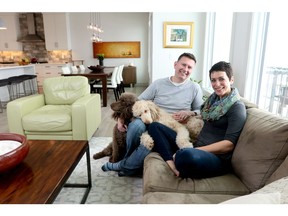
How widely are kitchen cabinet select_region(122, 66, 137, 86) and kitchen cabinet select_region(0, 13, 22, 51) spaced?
4032 millimetres

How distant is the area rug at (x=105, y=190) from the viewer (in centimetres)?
179

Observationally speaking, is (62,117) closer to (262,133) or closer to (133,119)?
(133,119)

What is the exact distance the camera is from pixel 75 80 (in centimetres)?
332

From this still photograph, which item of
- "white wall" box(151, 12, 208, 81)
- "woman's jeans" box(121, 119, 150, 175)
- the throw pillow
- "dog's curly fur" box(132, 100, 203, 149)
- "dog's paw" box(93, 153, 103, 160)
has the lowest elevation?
"dog's paw" box(93, 153, 103, 160)

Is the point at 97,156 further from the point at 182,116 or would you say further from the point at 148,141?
the point at 182,116

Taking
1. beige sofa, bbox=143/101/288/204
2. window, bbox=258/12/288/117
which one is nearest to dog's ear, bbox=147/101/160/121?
beige sofa, bbox=143/101/288/204

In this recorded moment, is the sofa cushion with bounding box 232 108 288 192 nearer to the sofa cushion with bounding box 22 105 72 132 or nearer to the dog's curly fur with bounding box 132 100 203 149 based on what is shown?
the dog's curly fur with bounding box 132 100 203 149

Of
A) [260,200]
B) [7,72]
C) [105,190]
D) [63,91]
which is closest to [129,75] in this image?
[7,72]

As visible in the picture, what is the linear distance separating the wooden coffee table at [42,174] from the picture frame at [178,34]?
2.89m

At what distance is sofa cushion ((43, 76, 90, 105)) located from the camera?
3246 mm

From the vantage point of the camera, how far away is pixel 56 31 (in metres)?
7.82

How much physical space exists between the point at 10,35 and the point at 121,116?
311 inches
